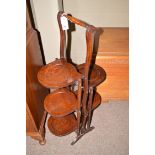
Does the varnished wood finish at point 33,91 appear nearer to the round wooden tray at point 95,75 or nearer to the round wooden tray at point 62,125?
the round wooden tray at point 62,125

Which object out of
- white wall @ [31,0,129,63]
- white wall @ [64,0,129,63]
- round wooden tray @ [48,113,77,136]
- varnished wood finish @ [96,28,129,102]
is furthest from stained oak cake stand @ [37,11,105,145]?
white wall @ [64,0,129,63]

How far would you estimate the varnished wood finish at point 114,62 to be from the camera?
152cm

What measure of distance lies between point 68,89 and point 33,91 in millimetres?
259

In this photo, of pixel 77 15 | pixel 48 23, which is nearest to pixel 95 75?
pixel 48 23

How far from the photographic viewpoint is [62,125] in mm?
1548

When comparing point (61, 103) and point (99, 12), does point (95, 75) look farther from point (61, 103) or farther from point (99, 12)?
point (99, 12)

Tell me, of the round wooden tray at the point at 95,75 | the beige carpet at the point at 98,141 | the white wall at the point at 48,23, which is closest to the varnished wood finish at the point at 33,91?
the beige carpet at the point at 98,141

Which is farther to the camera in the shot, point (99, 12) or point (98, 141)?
point (99, 12)

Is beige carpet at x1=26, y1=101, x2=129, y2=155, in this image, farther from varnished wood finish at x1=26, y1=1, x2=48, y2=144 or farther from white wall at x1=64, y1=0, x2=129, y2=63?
white wall at x1=64, y1=0, x2=129, y2=63

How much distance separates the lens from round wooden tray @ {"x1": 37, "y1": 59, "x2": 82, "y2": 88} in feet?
3.76

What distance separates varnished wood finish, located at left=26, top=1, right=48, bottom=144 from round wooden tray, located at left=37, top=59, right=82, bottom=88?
0.39 feet
